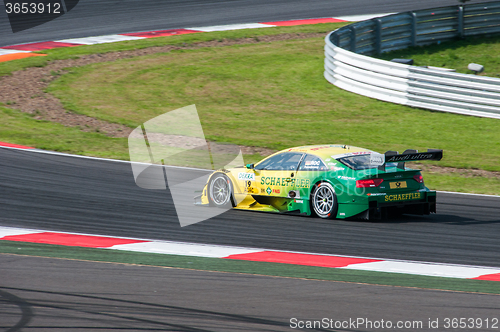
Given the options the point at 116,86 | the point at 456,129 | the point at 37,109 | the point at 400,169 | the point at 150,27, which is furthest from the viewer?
the point at 150,27

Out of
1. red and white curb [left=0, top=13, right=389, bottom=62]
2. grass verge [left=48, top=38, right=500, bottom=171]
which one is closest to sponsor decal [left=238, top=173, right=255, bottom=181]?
grass verge [left=48, top=38, right=500, bottom=171]

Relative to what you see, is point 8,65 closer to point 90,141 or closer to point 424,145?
point 90,141

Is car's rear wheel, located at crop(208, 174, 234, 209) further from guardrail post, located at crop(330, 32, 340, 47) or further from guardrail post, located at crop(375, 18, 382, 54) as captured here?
guardrail post, located at crop(375, 18, 382, 54)

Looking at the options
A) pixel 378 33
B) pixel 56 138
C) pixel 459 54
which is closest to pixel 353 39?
pixel 378 33

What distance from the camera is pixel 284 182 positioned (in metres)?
10.5

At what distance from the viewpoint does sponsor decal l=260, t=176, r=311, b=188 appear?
33.8 feet

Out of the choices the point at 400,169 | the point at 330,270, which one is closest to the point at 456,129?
the point at 400,169

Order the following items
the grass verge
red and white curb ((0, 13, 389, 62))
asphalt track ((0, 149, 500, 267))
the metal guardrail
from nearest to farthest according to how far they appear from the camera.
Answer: asphalt track ((0, 149, 500, 267)), the grass verge, the metal guardrail, red and white curb ((0, 13, 389, 62))

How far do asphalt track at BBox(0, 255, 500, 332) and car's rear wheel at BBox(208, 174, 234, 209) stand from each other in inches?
147

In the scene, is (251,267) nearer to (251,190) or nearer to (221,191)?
Result: (251,190)

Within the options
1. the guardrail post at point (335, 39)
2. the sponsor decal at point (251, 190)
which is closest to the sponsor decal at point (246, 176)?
the sponsor decal at point (251, 190)

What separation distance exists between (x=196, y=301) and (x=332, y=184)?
4325 mm

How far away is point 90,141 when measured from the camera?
54.5 ft

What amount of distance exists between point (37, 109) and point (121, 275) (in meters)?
13.6
